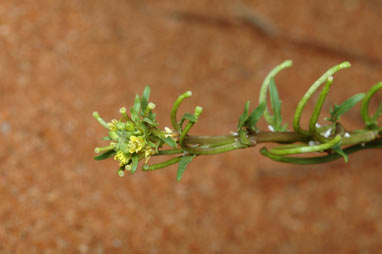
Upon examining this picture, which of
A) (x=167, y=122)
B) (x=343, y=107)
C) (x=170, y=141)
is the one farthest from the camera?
(x=167, y=122)

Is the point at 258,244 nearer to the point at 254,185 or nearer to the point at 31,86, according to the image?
the point at 254,185

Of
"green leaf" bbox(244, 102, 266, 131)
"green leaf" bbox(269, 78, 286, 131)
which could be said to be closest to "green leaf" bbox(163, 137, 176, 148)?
"green leaf" bbox(244, 102, 266, 131)

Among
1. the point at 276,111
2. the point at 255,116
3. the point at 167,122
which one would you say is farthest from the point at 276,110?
the point at 167,122

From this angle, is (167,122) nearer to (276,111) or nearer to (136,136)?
(276,111)

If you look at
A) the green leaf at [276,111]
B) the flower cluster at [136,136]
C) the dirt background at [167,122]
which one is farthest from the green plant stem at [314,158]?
the dirt background at [167,122]

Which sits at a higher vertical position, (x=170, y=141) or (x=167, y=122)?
(x=167, y=122)

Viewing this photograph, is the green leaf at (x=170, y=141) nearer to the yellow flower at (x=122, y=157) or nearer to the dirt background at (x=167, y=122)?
the yellow flower at (x=122, y=157)

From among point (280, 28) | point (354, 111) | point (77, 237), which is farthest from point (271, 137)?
point (280, 28)
